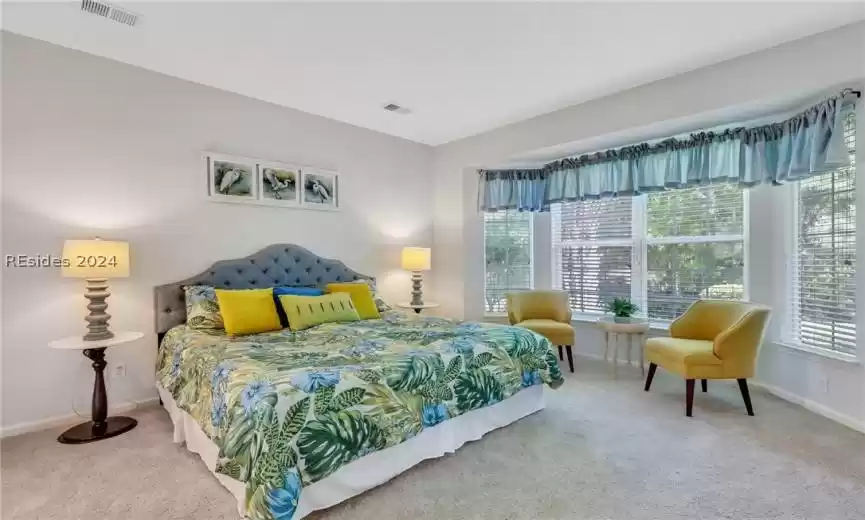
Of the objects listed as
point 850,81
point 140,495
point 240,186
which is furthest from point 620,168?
point 140,495

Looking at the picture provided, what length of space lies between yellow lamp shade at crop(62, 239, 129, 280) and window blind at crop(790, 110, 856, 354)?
489 centimetres

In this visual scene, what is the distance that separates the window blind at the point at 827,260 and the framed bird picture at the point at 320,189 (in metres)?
4.07

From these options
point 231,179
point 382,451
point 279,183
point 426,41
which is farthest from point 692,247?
point 231,179

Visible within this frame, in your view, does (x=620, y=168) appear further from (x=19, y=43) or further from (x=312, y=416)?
(x=19, y=43)

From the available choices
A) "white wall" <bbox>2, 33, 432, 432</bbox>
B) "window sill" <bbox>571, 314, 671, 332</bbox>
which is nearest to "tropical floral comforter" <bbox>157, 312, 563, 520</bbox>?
"white wall" <bbox>2, 33, 432, 432</bbox>

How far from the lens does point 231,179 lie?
3602 mm

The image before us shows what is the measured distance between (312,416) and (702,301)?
131 inches

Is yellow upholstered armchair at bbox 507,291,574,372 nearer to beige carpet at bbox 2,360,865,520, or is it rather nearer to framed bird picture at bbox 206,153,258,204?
beige carpet at bbox 2,360,865,520

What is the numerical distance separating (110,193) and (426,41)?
8.24ft

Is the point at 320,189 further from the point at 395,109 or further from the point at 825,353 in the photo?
the point at 825,353

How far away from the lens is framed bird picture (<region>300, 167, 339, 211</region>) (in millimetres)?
4086

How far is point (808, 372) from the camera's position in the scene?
3105 millimetres
